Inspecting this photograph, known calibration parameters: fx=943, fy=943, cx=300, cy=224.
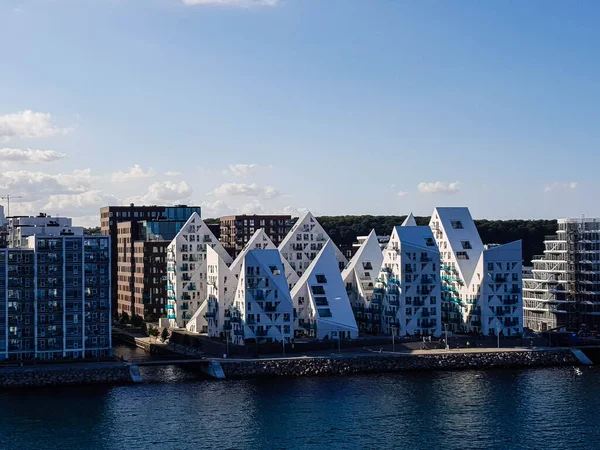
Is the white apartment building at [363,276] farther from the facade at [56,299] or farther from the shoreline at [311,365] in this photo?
the facade at [56,299]

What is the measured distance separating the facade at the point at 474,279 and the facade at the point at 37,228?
53.6m

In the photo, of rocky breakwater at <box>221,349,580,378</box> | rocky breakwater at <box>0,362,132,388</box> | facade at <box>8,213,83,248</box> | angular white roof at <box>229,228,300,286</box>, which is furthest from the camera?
angular white roof at <box>229,228,300,286</box>

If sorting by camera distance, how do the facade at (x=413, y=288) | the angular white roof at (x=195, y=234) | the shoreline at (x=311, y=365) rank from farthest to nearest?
the angular white roof at (x=195, y=234) < the facade at (x=413, y=288) < the shoreline at (x=311, y=365)

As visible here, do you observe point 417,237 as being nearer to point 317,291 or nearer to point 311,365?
point 317,291

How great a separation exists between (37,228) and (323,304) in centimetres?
4008

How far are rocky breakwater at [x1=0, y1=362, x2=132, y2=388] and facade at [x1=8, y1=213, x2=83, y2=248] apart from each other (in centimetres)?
1942

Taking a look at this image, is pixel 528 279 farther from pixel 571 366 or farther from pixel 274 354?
pixel 274 354

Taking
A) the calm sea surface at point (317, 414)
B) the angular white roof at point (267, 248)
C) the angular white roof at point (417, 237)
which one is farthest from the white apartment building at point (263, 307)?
the angular white roof at point (417, 237)

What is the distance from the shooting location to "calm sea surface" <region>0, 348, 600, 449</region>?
77750mm

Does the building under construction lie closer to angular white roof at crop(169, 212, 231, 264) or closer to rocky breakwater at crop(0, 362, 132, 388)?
angular white roof at crop(169, 212, 231, 264)

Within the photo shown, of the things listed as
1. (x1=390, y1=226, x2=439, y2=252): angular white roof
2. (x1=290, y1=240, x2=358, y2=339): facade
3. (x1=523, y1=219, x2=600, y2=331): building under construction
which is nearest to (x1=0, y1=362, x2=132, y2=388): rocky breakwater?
(x1=290, y1=240, x2=358, y2=339): facade

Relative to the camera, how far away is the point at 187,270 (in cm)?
15200

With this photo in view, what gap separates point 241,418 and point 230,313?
142 ft

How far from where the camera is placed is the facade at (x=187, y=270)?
150 m
